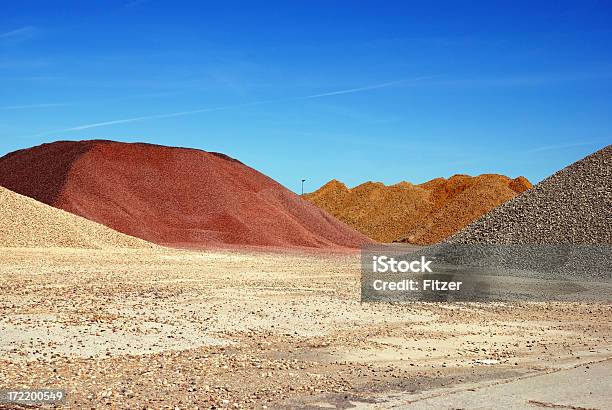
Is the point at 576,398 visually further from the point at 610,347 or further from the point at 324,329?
the point at 324,329

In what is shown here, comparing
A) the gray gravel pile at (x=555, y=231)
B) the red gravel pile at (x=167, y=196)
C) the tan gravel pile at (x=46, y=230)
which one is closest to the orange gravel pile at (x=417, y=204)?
the red gravel pile at (x=167, y=196)

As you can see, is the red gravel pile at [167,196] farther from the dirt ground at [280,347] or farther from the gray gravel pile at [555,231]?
the dirt ground at [280,347]

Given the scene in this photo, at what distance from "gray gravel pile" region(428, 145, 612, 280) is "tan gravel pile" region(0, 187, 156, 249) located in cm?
1903

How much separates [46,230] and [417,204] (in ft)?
215

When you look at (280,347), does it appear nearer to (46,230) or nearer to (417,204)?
(46,230)

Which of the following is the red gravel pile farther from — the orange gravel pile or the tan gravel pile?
the orange gravel pile

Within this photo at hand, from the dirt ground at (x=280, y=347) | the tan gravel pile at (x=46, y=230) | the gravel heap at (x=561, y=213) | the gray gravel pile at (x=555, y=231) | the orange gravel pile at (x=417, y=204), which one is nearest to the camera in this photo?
the dirt ground at (x=280, y=347)

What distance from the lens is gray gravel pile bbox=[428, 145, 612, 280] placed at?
24.9m

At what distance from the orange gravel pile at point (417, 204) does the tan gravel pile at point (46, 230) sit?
4164 cm

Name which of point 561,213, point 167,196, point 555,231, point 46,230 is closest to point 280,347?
point 555,231

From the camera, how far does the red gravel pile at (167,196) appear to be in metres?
52.4

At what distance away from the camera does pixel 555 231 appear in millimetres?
27266

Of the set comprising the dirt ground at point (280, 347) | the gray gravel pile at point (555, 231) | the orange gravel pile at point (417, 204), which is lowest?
the dirt ground at point (280, 347)

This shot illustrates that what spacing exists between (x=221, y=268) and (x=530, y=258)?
40.8 feet
